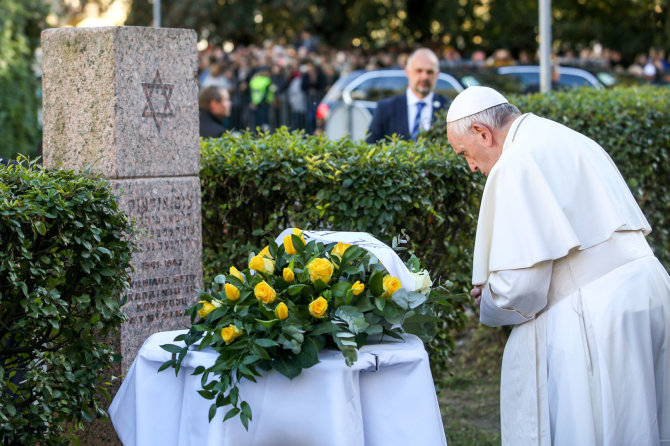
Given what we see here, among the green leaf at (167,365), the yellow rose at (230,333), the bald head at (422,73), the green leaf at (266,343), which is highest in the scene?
the bald head at (422,73)

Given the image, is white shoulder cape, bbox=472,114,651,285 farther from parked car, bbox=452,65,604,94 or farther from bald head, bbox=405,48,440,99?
parked car, bbox=452,65,604,94

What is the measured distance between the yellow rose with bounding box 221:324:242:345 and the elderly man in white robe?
105cm

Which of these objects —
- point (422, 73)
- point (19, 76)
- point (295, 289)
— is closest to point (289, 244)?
point (295, 289)

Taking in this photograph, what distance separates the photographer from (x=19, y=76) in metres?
16.6

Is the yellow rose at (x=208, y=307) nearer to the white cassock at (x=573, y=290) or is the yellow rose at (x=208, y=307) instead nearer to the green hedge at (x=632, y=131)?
the white cassock at (x=573, y=290)

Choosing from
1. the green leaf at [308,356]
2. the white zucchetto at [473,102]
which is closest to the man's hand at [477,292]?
the white zucchetto at [473,102]

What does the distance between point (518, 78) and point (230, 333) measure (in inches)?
590

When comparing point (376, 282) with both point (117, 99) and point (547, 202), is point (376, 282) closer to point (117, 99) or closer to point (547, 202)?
point (547, 202)

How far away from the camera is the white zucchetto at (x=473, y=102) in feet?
12.7

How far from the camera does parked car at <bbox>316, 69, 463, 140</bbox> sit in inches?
A: 599

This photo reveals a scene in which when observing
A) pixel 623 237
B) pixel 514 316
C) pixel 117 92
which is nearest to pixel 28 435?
pixel 117 92

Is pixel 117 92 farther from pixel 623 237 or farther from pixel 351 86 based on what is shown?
pixel 351 86

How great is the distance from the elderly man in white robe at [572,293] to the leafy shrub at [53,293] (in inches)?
61.5

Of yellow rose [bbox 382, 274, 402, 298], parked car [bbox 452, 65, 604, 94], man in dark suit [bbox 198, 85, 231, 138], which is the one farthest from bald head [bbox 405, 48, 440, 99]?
Answer: parked car [bbox 452, 65, 604, 94]
